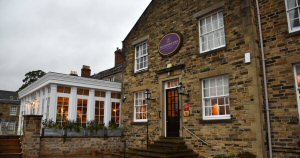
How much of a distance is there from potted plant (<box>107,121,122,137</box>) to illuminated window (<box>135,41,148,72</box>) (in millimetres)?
3505

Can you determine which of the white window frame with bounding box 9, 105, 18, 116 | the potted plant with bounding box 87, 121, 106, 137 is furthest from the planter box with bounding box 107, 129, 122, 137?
the white window frame with bounding box 9, 105, 18, 116

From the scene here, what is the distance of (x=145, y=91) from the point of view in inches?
510

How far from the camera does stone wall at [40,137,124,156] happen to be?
11.1 m

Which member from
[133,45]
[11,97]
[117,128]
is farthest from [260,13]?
[11,97]

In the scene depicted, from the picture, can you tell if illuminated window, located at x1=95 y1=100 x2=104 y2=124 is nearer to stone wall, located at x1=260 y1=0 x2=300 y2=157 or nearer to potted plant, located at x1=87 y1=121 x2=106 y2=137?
potted plant, located at x1=87 y1=121 x2=106 y2=137

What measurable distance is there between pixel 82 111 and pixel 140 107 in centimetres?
329

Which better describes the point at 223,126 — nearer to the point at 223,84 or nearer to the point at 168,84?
the point at 223,84

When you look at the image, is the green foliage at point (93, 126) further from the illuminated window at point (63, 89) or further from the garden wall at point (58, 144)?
the illuminated window at point (63, 89)

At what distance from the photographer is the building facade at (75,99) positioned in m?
12.6

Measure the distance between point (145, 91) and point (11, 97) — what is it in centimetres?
3865

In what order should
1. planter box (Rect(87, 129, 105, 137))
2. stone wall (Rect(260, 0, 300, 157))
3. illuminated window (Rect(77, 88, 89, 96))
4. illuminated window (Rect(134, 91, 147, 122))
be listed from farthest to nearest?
illuminated window (Rect(77, 88, 89, 96)) < illuminated window (Rect(134, 91, 147, 122)) < planter box (Rect(87, 129, 105, 137)) < stone wall (Rect(260, 0, 300, 157))

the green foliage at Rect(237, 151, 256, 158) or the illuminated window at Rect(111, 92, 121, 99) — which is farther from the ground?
the illuminated window at Rect(111, 92, 121, 99)

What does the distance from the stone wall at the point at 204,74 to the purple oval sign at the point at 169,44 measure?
0.26 metres

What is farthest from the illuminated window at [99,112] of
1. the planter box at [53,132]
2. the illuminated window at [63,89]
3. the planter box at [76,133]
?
the planter box at [53,132]
